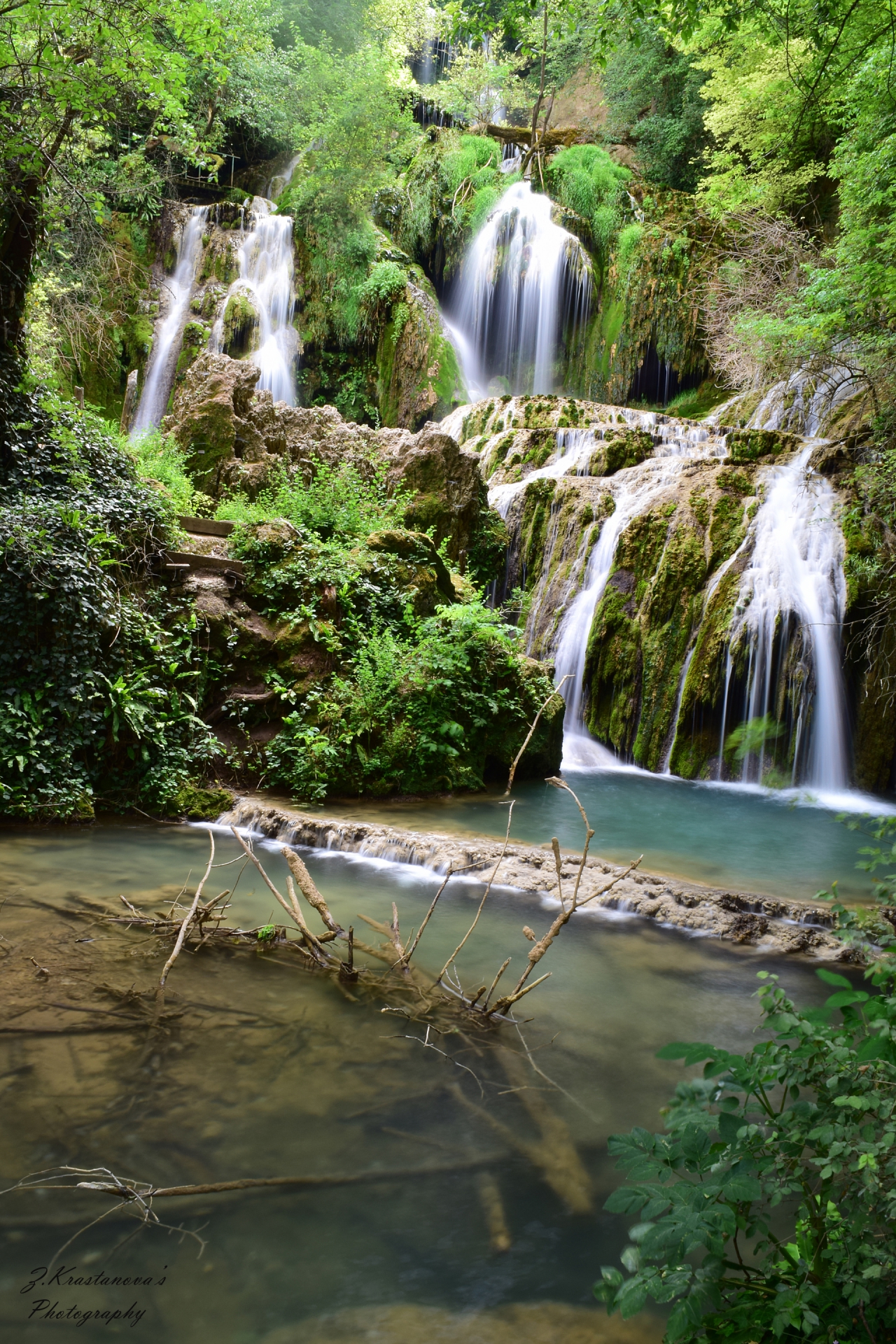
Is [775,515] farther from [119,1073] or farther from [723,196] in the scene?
[723,196]

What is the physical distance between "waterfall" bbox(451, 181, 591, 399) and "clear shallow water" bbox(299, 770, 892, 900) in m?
14.8

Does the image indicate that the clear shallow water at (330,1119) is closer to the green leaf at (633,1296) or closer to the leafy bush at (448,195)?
the green leaf at (633,1296)

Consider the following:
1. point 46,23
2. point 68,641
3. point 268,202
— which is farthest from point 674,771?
point 268,202

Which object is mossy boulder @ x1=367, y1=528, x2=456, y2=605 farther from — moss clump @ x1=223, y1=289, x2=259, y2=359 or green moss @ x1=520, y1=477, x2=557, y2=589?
moss clump @ x1=223, y1=289, x2=259, y2=359

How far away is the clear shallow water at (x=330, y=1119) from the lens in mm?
2131

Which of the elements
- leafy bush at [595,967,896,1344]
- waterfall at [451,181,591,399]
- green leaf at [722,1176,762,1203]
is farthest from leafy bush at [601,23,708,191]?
green leaf at [722,1176,762,1203]

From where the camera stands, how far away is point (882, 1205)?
1527mm

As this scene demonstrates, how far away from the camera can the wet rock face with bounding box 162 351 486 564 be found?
35.6 ft

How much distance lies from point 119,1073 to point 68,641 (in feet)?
14.8

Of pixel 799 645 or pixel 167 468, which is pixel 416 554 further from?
pixel 799 645

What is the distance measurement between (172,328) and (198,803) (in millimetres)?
16656

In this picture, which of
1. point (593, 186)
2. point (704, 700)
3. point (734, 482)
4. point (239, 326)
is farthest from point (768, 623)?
point (593, 186)

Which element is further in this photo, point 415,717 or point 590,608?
point 590,608

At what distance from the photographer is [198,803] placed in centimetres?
699
